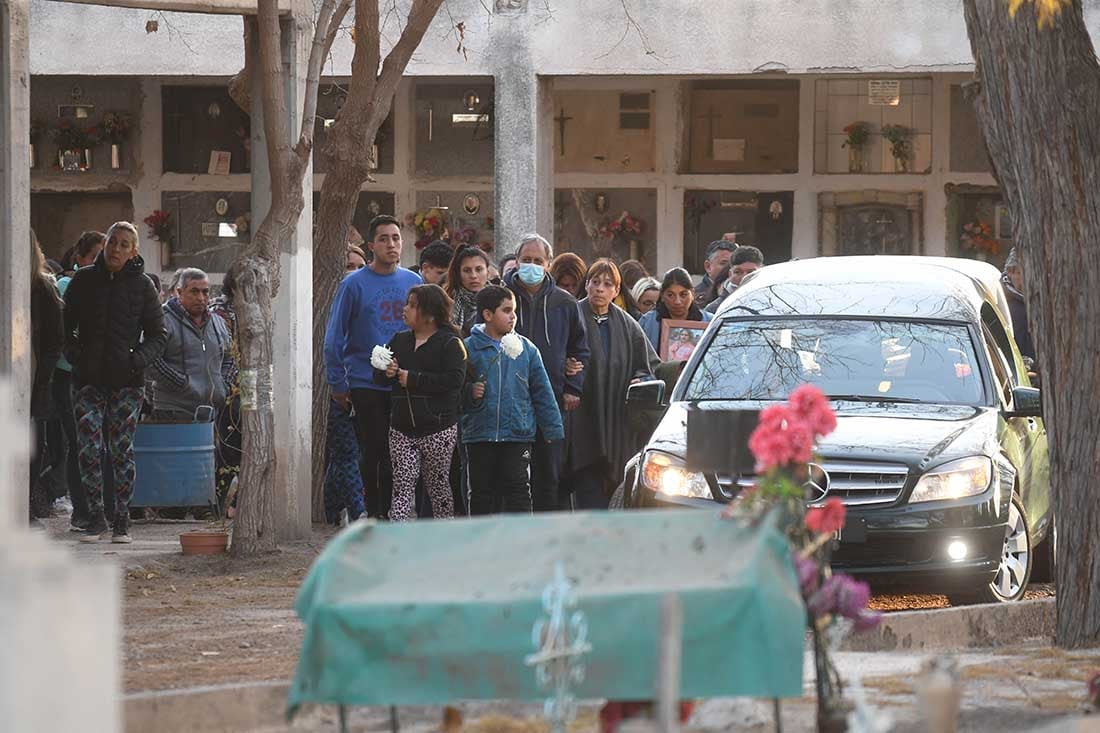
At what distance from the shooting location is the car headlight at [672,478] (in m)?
11.3

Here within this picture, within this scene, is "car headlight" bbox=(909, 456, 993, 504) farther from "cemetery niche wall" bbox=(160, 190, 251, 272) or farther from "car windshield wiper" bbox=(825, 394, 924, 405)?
"cemetery niche wall" bbox=(160, 190, 251, 272)

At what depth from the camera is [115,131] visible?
96.2 feet

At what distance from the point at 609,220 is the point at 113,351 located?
49.9 ft

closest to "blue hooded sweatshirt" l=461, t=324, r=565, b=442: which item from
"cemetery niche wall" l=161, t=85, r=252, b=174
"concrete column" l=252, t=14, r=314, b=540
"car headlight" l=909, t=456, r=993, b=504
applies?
"concrete column" l=252, t=14, r=314, b=540

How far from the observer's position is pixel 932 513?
1102 cm

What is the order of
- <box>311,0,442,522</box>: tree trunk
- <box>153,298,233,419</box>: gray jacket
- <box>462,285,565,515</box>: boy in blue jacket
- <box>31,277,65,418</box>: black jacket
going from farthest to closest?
<box>153,298,233,419</box>: gray jacket < <box>311,0,442,522</box>: tree trunk < <box>31,277,65,418</box>: black jacket < <box>462,285,565,515</box>: boy in blue jacket

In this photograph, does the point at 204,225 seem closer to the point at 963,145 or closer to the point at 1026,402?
the point at 963,145

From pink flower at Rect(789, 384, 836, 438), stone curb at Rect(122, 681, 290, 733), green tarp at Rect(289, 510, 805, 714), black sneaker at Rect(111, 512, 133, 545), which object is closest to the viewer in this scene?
green tarp at Rect(289, 510, 805, 714)

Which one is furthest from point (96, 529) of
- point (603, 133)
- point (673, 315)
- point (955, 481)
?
point (603, 133)

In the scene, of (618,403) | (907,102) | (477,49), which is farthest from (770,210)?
(618,403)

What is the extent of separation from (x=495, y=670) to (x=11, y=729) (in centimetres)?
163

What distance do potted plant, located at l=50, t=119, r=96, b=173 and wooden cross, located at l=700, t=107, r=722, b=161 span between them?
806cm

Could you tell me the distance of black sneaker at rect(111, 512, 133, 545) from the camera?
1436 centimetres

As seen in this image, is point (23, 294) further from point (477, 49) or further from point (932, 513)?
point (477, 49)
